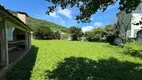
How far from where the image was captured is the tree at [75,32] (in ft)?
129

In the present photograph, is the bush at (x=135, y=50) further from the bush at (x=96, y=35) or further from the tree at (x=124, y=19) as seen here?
the bush at (x=96, y=35)

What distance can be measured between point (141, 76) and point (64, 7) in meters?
4.19

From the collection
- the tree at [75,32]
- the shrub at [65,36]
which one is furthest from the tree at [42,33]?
the tree at [75,32]

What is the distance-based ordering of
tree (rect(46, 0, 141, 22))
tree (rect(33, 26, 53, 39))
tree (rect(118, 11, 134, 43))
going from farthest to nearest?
tree (rect(33, 26, 53, 39)), tree (rect(118, 11, 134, 43)), tree (rect(46, 0, 141, 22))

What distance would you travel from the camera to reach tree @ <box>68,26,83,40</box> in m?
39.4

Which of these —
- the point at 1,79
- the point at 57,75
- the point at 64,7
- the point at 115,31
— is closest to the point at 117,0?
the point at 64,7

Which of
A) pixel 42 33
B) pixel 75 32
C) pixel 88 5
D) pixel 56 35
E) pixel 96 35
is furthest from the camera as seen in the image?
pixel 56 35

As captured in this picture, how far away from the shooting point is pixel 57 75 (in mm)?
7016

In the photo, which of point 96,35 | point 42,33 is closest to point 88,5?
point 42,33

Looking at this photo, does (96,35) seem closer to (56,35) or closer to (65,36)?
(65,36)

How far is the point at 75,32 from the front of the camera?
39.5m

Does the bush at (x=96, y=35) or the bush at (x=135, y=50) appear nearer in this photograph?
the bush at (x=135, y=50)

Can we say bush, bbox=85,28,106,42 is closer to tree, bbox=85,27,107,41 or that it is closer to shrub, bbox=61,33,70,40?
tree, bbox=85,27,107,41

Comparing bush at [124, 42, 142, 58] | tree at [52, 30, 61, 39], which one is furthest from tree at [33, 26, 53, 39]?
bush at [124, 42, 142, 58]
